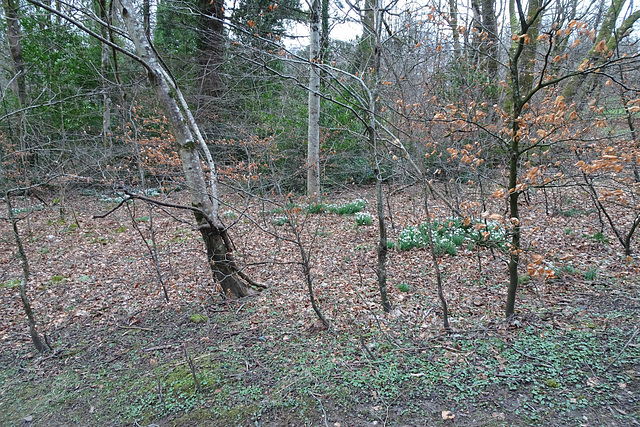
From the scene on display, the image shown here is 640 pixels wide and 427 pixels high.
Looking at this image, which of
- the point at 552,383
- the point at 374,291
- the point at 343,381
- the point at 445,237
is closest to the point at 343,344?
the point at 343,381

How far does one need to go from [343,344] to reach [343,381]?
1.94 ft

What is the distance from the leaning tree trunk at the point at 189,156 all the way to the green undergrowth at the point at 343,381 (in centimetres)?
105

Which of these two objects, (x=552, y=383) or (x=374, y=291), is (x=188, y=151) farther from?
(x=552, y=383)

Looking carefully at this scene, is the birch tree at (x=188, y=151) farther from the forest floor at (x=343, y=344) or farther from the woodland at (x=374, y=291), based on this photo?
the forest floor at (x=343, y=344)

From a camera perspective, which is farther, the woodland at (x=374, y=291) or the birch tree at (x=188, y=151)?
the birch tree at (x=188, y=151)

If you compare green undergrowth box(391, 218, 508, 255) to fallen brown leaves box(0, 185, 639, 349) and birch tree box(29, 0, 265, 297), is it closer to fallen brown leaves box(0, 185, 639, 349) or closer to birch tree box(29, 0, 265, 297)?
fallen brown leaves box(0, 185, 639, 349)

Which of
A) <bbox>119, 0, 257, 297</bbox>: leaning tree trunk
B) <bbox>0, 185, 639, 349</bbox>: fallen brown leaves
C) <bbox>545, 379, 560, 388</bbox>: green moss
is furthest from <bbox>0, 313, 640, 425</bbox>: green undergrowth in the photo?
<bbox>119, 0, 257, 297</bbox>: leaning tree trunk

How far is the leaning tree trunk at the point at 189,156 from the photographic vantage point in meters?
4.04

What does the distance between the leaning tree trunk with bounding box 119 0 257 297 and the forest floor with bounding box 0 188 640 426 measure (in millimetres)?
272

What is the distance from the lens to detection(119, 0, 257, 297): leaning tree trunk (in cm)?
404

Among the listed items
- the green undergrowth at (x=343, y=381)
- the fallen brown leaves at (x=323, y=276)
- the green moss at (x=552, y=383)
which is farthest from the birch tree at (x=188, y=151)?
the green moss at (x=552, y=383)

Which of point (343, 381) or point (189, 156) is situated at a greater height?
point (189, 156)

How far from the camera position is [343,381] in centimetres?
297

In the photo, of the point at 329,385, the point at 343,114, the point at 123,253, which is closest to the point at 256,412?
the point at 329,385
